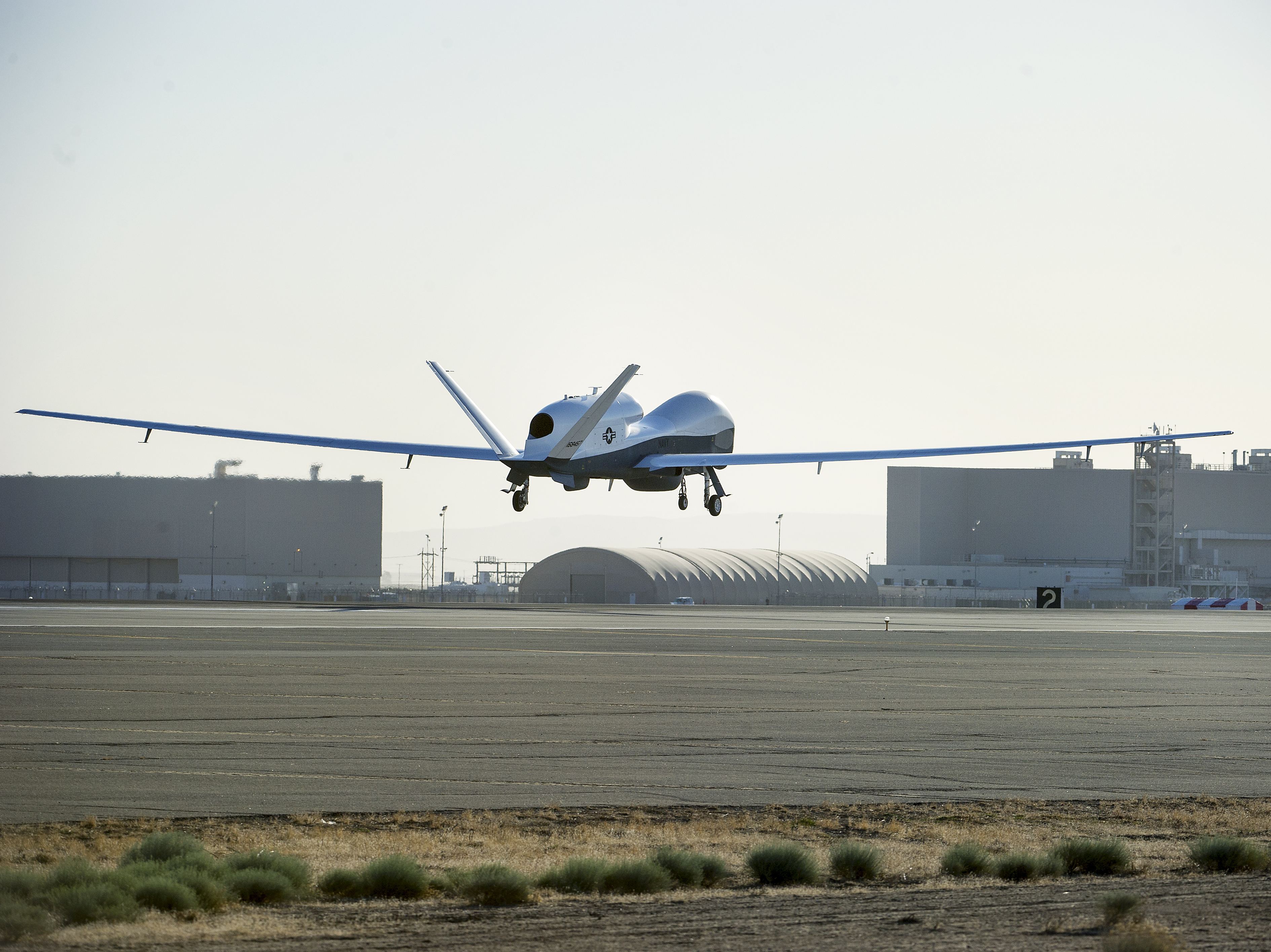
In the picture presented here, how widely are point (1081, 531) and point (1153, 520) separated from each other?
6.89 metres

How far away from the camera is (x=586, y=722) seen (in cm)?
2134

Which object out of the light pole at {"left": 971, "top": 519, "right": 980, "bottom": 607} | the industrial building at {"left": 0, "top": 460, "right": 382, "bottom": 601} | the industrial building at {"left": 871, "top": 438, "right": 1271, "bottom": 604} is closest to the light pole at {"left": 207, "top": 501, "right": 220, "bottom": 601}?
the industrial building at {"left": 0, "top": 460, "right": 382, "bottom": 601}

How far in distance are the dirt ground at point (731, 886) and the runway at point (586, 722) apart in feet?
2.50

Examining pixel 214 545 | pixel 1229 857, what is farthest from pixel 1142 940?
pixel 214 545

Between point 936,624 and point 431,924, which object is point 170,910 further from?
point 936,624

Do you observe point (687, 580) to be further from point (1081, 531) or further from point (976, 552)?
point (1081, 531)

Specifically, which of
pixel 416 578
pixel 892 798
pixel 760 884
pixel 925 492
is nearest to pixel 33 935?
pixel 760 884

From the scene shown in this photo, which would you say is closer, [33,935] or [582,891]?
[33,935]

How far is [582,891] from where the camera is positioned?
1114 cm

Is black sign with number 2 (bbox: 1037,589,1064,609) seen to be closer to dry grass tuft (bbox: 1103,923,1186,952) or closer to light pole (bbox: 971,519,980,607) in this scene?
light pole (bbox: 971,519,980,607)

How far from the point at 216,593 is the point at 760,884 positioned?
371 feet

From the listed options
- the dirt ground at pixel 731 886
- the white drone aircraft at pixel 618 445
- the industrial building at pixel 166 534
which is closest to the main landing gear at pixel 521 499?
the white drone aircraft at pixel 618 445

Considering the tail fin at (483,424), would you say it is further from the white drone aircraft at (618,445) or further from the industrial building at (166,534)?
the industrial building at (166,534)

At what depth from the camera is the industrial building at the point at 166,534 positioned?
12725 centimetres
